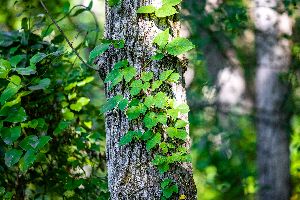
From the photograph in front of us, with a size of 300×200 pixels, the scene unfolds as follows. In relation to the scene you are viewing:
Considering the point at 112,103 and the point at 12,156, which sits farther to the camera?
the point at 12,156

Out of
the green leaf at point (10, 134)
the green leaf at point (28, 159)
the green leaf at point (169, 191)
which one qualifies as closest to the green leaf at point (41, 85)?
the green leaf at point (10, 134)

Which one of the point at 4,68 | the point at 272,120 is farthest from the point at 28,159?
the point at 272,120

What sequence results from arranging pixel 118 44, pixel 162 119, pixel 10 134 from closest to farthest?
pixel 162 119 < pixel 118 44 < pixel 10 134

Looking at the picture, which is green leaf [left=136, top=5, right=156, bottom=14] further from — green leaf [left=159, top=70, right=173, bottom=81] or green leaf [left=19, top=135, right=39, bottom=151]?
green leaf [left=19, top=135, right=39, bottom=151]

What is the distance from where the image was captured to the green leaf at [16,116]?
2806mm

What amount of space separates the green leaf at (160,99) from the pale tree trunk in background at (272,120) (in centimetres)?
447

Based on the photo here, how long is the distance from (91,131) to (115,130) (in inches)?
44.9

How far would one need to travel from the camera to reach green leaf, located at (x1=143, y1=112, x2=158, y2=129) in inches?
94.6

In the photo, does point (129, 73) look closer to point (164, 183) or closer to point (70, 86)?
point (164, 183)

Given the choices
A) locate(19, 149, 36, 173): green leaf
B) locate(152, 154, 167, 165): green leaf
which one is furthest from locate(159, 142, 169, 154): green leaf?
locate(19, 149, 36, 173): green leaf

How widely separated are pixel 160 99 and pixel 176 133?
209 millimetres

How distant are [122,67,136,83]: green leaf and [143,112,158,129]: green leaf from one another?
22 centimetres

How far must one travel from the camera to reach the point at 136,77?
2.54 m

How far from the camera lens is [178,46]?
8.05 feet
